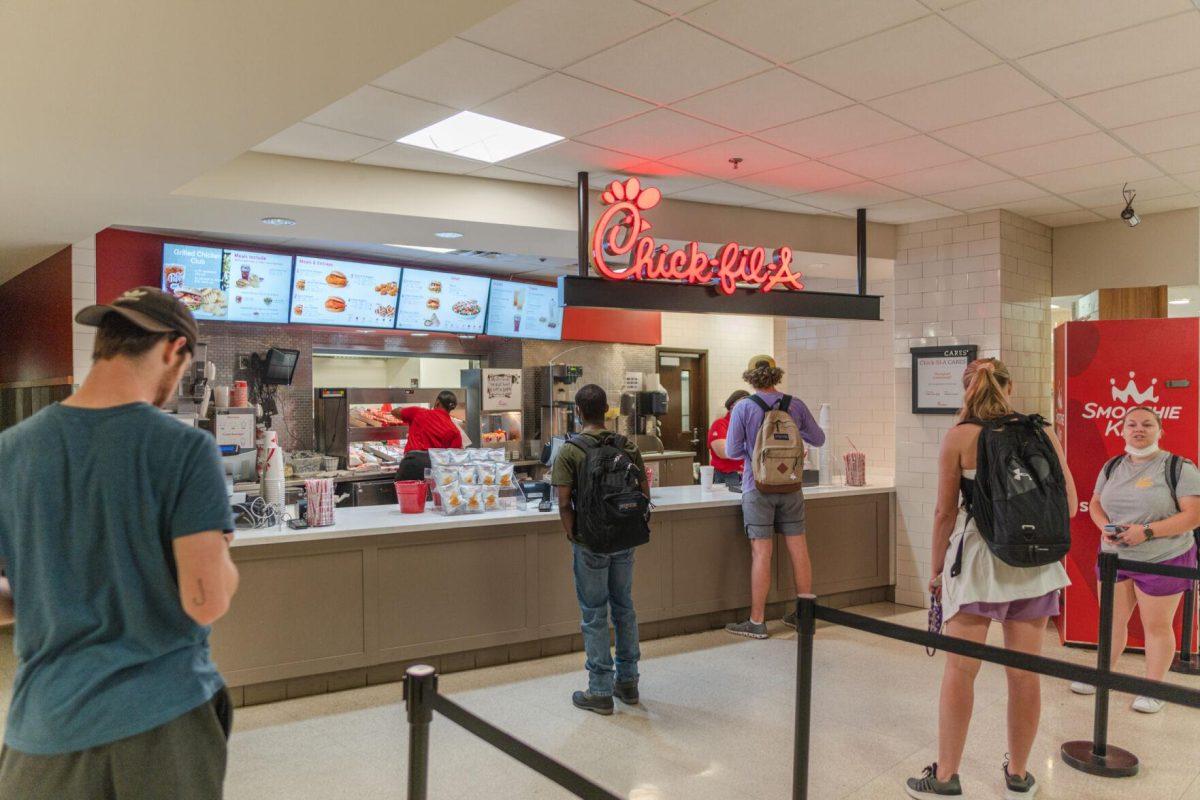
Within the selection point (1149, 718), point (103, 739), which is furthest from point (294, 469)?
point (1149, 718)

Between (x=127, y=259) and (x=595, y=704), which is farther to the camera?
(x=127, y=259)

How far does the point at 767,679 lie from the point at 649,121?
3.11 meters

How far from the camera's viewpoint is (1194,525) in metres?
4.09

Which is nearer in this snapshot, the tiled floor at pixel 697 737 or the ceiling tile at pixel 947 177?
the tiled floor at pixel 697 737

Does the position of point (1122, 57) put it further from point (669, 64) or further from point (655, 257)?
point (655, 257)

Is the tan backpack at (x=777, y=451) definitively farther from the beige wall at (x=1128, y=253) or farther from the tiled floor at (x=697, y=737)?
the beige wall at (x=1128, y=253)

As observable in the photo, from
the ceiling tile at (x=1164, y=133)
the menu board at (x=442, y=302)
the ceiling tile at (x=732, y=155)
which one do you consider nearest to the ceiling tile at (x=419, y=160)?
the ceiling tile at (x=732, y=155)

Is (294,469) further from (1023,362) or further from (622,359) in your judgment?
(1023,362)

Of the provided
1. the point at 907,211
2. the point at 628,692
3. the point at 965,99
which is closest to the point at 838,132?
the point at 965,99

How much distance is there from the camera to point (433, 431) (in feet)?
21.9

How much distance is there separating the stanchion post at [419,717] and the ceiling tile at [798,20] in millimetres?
2400

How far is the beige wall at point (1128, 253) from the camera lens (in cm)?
607

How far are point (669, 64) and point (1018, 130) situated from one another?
2099mm

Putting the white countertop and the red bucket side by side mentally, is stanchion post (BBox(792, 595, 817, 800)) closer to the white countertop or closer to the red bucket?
the white countertop
